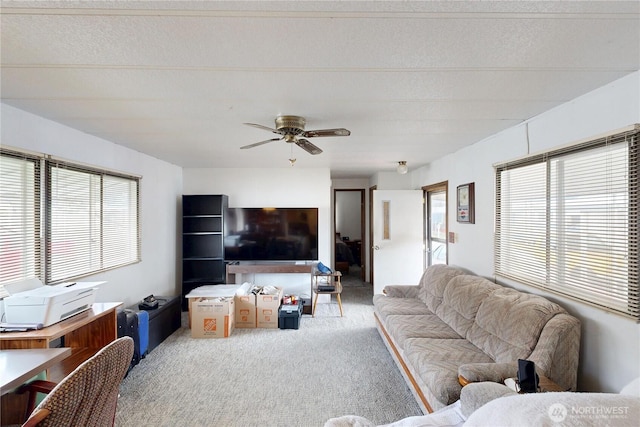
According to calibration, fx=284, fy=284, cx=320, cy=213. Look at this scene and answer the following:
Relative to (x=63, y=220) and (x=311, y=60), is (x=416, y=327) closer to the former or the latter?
(x=311, y=60)

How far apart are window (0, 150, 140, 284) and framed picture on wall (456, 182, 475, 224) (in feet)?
13.3

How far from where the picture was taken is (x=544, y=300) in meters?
2.05

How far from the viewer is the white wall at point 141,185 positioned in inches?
86.6

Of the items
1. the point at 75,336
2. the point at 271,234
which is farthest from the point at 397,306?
the point at 75,336

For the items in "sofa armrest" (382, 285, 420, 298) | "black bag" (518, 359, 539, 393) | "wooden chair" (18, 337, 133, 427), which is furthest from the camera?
"sofa armrest" (382, 285, 420, 298)

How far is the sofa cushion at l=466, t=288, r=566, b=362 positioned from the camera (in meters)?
1.89

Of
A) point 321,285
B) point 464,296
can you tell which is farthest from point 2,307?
point 464,296

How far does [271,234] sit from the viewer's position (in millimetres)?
4438

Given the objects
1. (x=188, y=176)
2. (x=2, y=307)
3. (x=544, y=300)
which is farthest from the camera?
(x=188, y=176)

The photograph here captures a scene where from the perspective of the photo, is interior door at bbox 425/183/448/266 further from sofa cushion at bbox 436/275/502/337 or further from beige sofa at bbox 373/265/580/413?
sofa cushion at bbox 436/275/502/337

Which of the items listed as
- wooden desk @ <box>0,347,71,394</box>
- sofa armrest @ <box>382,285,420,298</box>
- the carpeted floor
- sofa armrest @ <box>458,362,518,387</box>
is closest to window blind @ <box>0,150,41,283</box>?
wooden desk @ <box>0,347,71,394</box>

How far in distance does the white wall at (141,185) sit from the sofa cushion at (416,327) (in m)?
2.99

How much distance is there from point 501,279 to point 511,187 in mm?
885

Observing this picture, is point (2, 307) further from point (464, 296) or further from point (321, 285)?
point (464, 296)
